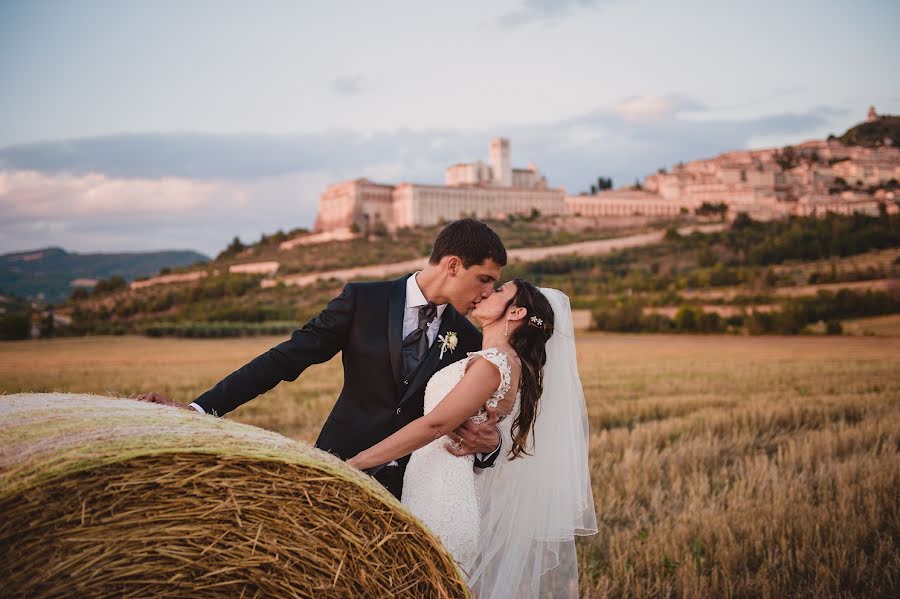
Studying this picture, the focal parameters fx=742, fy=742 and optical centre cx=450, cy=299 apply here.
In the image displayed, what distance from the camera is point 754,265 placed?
3781cm

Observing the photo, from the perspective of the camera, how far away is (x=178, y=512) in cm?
194

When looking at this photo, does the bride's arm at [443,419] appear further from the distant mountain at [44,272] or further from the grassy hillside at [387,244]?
the grassy hillside at [387,244]

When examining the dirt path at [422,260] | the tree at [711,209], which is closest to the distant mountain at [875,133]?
the dirt path at [422,260]

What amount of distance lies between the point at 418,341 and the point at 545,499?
1.05 m

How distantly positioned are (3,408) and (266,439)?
2.40 ft

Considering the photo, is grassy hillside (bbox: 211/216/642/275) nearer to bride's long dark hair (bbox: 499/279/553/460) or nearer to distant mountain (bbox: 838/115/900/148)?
distant mountain (bbox: 838/115/900/148)

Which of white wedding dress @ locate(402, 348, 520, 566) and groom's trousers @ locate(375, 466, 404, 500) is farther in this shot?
groom's trousers @ locate(375, 466, 404, 500)

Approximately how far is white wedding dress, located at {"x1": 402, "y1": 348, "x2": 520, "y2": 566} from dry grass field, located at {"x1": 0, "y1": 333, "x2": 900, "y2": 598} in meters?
1.27

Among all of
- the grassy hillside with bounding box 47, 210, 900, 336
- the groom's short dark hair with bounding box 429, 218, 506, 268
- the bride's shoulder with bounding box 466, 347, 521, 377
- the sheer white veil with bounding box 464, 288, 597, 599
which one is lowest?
the grassy hillside with bounding box 47, 210, 900, 336

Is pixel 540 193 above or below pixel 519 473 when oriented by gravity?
above

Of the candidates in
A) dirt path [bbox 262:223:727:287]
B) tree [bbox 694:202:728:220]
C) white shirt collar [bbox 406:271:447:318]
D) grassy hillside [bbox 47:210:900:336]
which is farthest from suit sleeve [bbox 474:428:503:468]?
tree [bbox 694:202:728:220]

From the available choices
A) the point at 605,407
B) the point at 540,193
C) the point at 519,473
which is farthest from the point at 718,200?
the point at 519,473

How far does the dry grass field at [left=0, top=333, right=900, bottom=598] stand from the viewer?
4191mm

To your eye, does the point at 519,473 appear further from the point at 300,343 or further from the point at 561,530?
the point at 300,343
